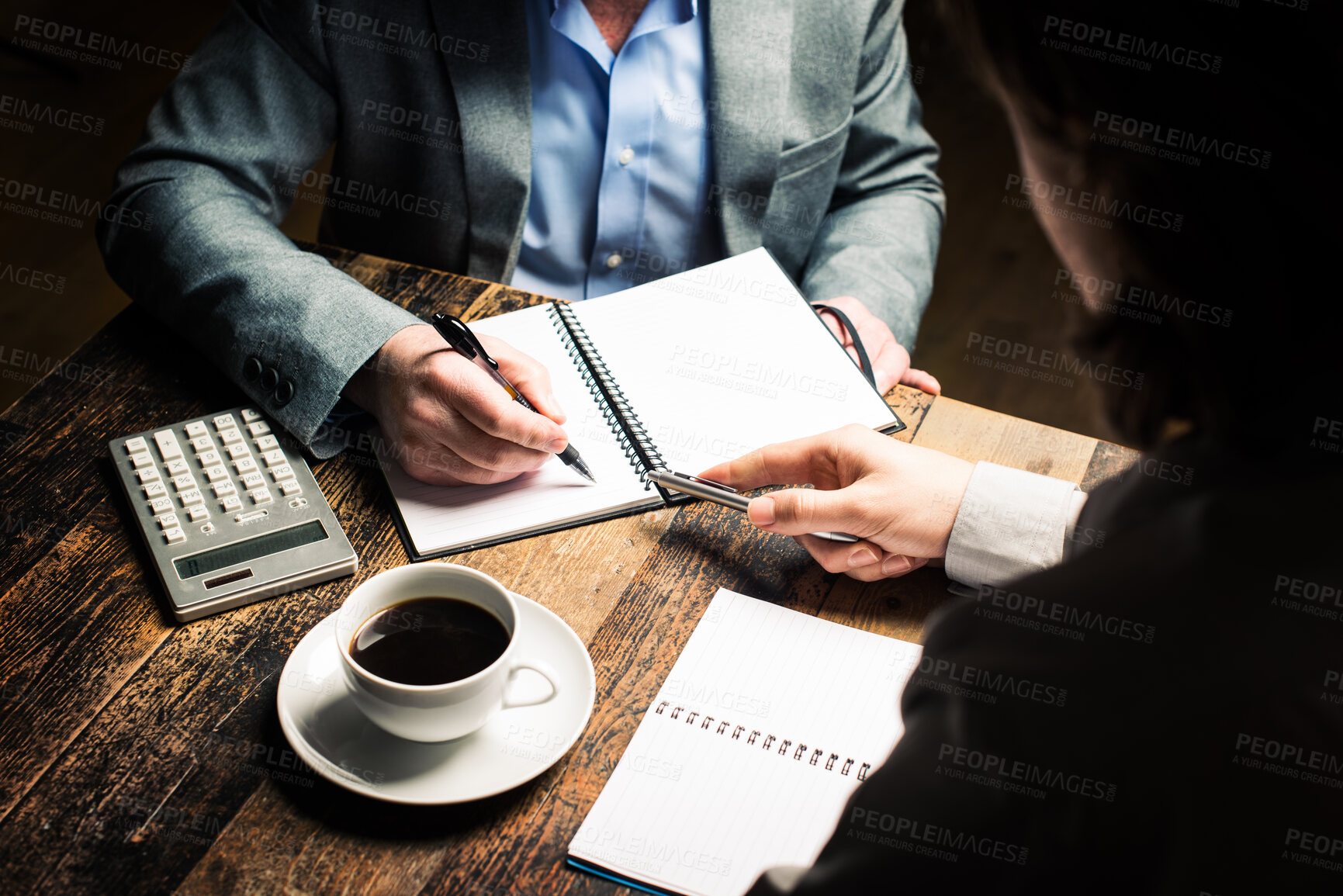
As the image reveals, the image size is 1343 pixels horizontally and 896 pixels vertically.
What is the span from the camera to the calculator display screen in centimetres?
78

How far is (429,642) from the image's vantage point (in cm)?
66

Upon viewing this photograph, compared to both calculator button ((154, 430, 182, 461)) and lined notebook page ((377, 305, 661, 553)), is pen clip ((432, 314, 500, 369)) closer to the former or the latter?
lined notebook page ((377, 305, 661, 553))

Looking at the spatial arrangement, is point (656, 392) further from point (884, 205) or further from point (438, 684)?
point (884, 205)

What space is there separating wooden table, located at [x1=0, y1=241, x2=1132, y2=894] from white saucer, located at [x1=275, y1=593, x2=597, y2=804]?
21 mm

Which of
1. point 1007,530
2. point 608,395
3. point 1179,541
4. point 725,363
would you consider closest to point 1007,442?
point 1007,530

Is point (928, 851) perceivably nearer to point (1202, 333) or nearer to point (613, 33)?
point (1202, 333)

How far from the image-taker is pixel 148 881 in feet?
1.98

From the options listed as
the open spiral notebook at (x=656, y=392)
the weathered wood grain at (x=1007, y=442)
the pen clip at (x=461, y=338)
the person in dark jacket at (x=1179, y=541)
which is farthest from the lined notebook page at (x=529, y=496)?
the person in dark jacket at (x=1179, y=541)

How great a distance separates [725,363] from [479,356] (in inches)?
10.9

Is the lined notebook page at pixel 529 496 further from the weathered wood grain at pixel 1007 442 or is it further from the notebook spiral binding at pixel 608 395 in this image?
the weathered wood grain at pixel 1007 442

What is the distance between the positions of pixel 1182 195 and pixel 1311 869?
1.08 feet

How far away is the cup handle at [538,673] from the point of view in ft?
2.24

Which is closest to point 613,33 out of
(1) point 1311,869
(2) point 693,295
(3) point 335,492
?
(2) point 693,295

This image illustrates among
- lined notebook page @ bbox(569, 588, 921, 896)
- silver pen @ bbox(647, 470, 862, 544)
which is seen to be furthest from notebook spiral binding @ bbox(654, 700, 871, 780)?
silver pen @ bbox(647, 470, 862, 544)
